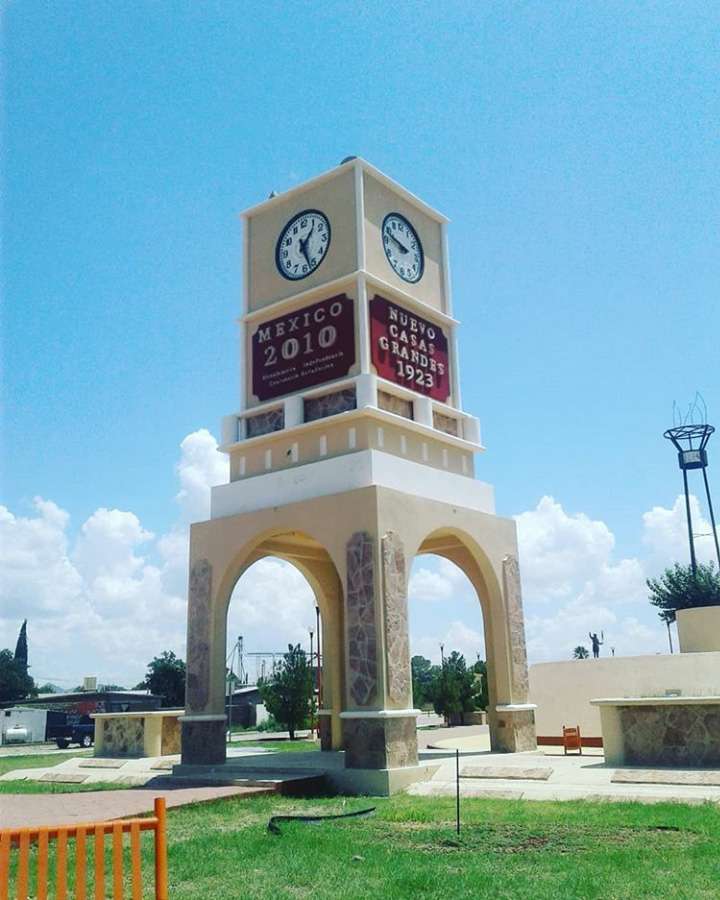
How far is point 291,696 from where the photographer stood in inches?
1249

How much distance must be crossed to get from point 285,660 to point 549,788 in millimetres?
20723

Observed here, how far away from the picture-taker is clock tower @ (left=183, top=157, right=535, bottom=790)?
16438 mm

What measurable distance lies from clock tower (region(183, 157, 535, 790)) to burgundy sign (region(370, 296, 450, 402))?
48mm

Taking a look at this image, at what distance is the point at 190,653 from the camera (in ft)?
62.4

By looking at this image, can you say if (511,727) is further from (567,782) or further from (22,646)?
(22,646)

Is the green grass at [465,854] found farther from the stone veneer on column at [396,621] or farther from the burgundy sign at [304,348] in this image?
the burgundy sign at [304,348]

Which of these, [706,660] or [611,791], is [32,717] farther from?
[611,791]

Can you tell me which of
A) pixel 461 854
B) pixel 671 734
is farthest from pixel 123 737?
pixel 461 854

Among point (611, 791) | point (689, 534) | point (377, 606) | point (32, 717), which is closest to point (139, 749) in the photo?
point (377, 606)

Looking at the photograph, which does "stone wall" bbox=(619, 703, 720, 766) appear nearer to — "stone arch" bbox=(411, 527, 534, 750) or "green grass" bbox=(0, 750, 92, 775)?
"stone arch" bbox=(411, 527, 534, 750)

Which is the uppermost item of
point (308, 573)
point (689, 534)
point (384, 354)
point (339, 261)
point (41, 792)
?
point (339, 261)

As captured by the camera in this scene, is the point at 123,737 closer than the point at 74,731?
Yes

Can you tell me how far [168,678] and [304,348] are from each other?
3921cm

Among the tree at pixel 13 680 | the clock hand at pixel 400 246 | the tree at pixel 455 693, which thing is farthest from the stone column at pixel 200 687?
the tree at pixel 13 680
